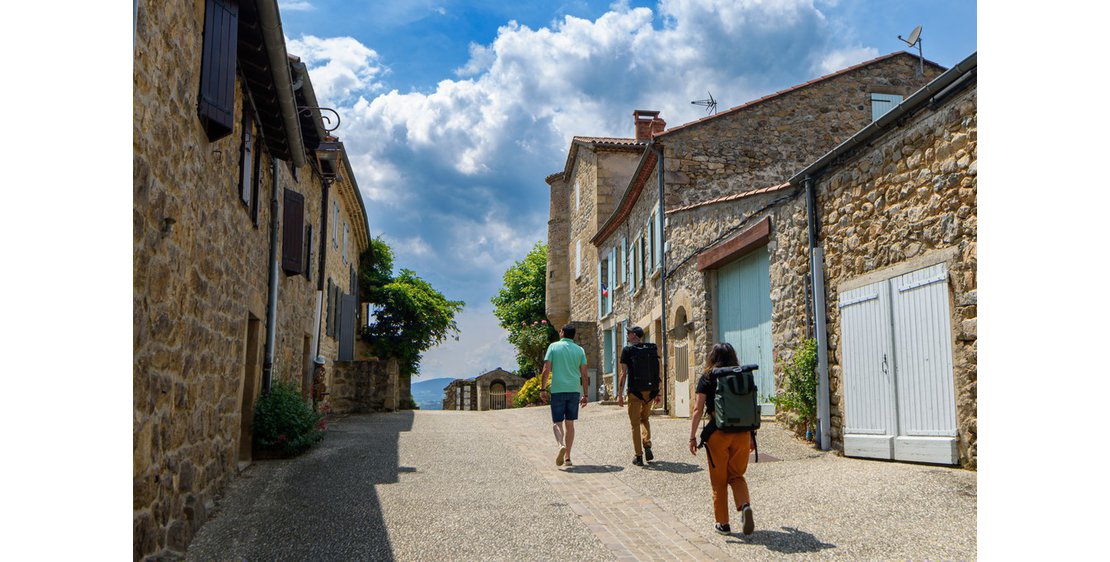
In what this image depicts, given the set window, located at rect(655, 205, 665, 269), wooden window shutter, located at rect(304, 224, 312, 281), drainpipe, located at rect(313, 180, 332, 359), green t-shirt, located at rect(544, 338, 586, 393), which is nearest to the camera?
green t-shirt, located at rect(544, 338, 586, 393)

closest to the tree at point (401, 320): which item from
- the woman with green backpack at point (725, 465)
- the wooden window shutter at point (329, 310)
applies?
the wooden window shutter at point (329, 310)

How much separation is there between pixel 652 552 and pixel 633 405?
12.0ft

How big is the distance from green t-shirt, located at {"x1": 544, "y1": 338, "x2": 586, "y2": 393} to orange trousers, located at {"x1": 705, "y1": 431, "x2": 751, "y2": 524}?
3.28 meters

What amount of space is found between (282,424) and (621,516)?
178 inches

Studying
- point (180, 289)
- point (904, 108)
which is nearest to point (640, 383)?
point (904, 108)

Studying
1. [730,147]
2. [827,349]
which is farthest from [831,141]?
[827,349]

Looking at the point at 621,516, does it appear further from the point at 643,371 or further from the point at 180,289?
the point at 180,289

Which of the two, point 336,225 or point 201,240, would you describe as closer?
point 201,240

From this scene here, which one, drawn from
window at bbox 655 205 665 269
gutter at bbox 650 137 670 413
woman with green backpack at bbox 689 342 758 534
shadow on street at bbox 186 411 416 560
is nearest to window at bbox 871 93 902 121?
gutter at bbox 650 137 670 413

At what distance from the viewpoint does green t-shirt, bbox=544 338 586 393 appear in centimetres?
864

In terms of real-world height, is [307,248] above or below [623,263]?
below

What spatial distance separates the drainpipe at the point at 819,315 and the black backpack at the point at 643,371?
77.5 inches

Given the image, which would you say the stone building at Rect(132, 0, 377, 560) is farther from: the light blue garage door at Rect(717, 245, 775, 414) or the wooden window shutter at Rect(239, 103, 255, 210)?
the light blue garage door at Rect(717, 245, 775, 414)

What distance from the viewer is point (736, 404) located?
5.34 meters
